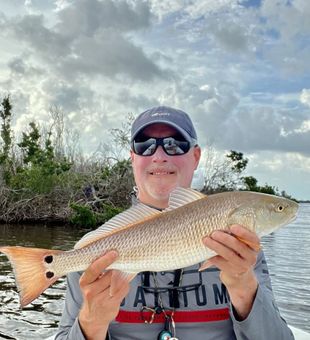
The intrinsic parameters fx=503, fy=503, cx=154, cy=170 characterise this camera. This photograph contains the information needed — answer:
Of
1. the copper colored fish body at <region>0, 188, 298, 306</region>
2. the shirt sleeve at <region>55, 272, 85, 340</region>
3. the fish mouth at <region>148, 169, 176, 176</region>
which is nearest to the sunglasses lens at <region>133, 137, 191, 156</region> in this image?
the fish mouth at <region>148, 169, 176, 176</region>

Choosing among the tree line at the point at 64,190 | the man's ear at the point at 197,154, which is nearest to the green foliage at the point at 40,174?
the tree line at the point at 64,190

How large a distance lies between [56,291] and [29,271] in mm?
9069

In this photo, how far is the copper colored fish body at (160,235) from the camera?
244 cm

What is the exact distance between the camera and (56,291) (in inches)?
443

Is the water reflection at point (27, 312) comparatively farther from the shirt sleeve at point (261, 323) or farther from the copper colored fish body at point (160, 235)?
the shirt sleeve at point (261, 323)

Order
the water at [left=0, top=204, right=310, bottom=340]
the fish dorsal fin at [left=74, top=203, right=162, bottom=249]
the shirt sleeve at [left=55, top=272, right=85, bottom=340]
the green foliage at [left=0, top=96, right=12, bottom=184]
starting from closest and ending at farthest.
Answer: the fish dorsal fin at [left=74, top=203, right=162, bottom=249] → the shirt sleeve at [left=55, top=272, right=85, bottom=340] → the water at [left=0, top=204, right=310, bottom=340] → the green foliage at [left=0, top=96, right=12, bottom=184]

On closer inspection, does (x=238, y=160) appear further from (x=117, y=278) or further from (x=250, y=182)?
(x=117, y=278)

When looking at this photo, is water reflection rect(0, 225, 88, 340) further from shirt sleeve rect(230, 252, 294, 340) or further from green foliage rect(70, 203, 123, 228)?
green foliage rect(70, 203, 123, 228)

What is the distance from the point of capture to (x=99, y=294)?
2596mm

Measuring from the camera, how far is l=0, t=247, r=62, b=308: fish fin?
101 inches

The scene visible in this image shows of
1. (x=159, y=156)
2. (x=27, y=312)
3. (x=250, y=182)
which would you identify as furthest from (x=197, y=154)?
(x=250, y=182)

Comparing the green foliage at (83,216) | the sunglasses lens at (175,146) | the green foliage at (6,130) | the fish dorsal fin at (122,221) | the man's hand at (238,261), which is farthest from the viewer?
the green foliage at (6,130)

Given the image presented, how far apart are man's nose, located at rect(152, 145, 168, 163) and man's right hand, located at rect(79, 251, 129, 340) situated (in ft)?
2.43

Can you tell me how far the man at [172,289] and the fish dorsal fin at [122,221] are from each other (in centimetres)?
16
